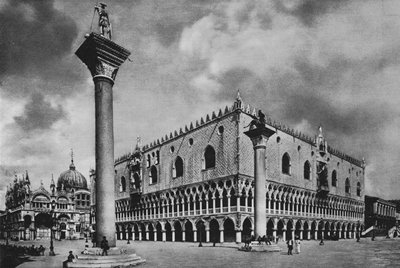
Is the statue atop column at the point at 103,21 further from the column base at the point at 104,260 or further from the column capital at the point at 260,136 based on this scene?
the column capital at the point at 260,136

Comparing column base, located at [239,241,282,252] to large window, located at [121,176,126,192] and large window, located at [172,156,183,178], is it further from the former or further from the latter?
large window, located at [121,176,126,192]

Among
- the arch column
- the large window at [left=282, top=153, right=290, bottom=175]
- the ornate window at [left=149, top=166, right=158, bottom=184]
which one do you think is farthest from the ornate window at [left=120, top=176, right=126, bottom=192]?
the large window at [left=282, top=153, right=290, bottom=175]

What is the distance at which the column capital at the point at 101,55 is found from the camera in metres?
13.7

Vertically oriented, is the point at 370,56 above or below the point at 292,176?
above

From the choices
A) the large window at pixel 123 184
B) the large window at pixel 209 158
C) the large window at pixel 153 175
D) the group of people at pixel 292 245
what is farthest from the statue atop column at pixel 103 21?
the large window at pixel 123 184

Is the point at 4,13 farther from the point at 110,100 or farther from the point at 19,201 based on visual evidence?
the point at 19,201

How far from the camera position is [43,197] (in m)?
68.8

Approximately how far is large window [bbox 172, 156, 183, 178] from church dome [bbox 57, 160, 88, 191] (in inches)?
2053

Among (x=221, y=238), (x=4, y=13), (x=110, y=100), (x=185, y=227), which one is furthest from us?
(x=185, y=227)

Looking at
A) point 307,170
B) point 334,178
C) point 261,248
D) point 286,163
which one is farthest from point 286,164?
point 261,248

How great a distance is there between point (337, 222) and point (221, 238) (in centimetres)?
2272

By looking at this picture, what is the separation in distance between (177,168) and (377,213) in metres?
43.6

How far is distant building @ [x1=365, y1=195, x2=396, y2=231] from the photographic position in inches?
2569

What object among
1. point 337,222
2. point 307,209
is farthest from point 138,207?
point 337,222
